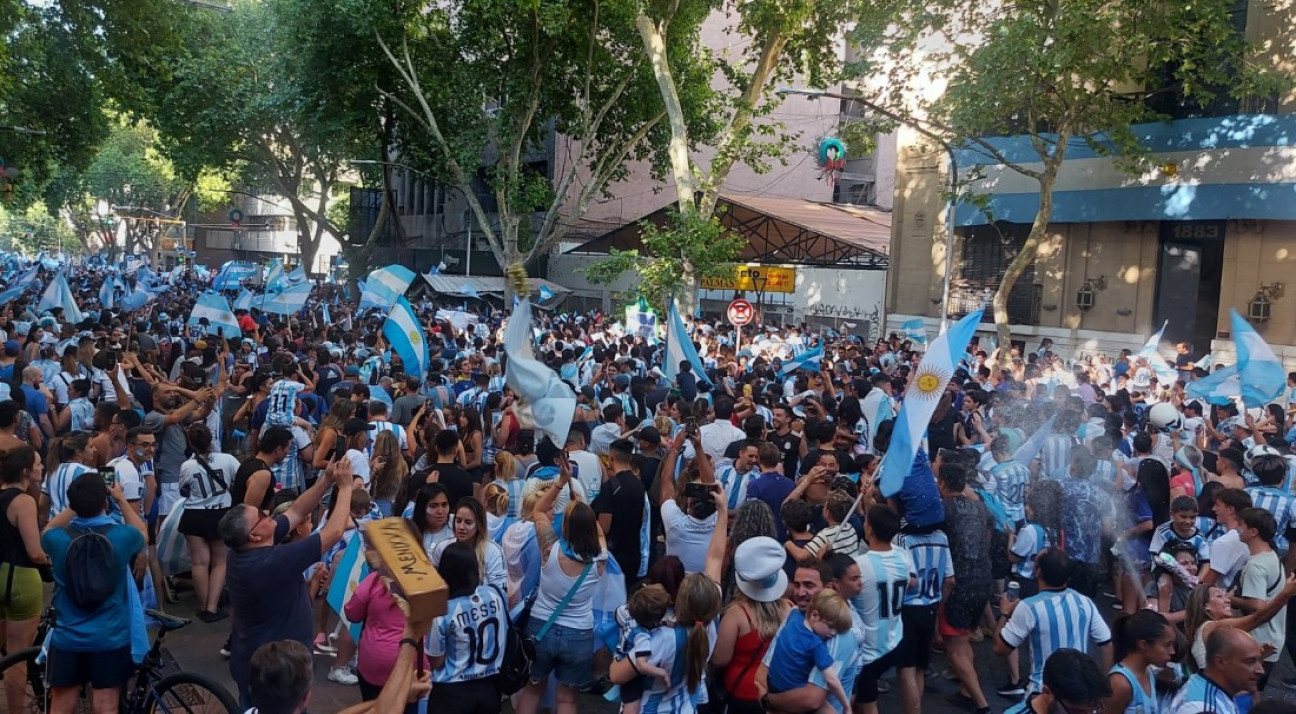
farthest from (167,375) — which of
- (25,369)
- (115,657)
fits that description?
(115,657)

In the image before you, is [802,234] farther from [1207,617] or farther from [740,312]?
[1207,617]

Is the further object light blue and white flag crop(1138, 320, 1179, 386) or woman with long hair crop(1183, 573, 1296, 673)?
light blue and white flag crop(1138, 320, 1179, 386)

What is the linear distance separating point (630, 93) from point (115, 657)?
78.2 ft

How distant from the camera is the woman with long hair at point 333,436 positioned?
7621 mm

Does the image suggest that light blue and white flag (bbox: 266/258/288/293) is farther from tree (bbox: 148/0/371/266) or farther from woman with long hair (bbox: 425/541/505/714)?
woman with long hair (bbox: 425/541/505/714)

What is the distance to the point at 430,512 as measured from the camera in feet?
18.1

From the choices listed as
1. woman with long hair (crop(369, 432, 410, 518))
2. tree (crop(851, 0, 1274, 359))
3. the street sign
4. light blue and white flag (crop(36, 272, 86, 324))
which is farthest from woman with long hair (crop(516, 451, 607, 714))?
tree (crop(851, 0, 1274, 359))

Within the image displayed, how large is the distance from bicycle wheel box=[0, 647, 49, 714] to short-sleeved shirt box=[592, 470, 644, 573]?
3.14m

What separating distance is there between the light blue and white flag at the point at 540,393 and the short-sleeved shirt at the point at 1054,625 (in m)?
3.75

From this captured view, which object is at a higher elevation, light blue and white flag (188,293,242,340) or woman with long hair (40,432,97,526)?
light blue and white flag (188,293,242,340)

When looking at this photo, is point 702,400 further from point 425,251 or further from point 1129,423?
point 425,251

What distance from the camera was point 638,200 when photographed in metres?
37.5

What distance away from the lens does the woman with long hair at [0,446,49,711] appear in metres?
5.27

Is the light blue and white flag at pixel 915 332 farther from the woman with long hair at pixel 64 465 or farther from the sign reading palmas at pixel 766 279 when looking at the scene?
the woman with long hair at pixel 64 465
